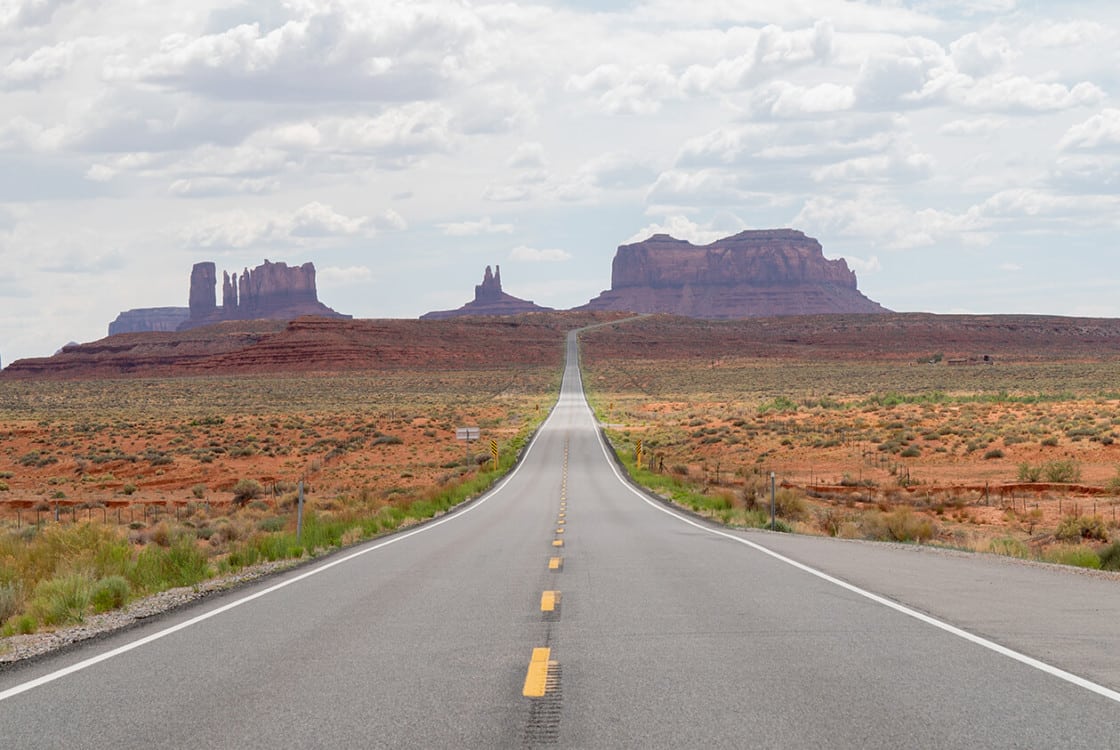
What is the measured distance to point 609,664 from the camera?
746 centimetres

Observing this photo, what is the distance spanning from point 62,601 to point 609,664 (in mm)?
6125

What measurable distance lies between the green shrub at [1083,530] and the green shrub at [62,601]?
58.9 feet

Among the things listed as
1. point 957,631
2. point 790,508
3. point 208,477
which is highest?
point 957,631

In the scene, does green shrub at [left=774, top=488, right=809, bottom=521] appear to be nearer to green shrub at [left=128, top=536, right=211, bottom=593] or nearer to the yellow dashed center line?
green shrub at [left=128, top=536, right=211, bottom=593]

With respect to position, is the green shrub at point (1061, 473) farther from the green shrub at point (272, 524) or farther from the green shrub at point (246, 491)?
the green shrub at point (246, 491)

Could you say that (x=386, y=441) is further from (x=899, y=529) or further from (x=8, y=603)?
(x=8, y=603)

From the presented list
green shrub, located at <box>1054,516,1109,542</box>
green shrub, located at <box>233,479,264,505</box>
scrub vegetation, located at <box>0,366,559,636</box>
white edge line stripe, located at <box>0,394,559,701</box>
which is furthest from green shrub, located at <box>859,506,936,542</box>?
green shrub, located at <box>233,479,264,505</box>

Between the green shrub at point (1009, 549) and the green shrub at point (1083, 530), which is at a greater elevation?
the green shrub at point (1009, 549)

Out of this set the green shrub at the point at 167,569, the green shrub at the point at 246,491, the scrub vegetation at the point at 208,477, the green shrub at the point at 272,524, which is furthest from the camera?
the green shrub at the point at 246,491

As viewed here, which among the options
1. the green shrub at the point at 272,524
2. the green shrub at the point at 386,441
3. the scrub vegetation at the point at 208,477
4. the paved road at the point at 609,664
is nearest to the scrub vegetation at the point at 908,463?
the paved road at the point at 609,664

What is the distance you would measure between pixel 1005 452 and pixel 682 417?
31780 millimetres

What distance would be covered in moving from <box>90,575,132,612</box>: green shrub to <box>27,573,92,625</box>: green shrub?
3.3 inches

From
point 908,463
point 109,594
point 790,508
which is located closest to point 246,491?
point 790,508

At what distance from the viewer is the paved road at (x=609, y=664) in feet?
19.0
